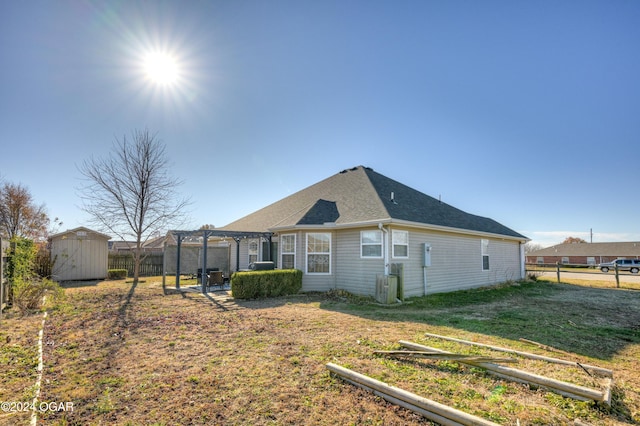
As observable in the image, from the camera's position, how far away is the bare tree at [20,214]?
941 inches

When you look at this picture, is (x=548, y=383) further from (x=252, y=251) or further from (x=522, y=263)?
(x=522, y=263)

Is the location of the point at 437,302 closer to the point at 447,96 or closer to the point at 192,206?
the point at 447,96

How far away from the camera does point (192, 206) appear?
18375mm

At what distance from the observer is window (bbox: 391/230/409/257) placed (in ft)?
35.7

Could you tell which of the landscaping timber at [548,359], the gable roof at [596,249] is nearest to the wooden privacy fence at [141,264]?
the landscaping timber at [548,359]

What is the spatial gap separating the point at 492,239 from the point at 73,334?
17.7 meters

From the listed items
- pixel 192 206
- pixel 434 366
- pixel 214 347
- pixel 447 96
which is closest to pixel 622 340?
pixel 434 366

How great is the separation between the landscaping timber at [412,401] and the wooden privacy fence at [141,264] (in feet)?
63.7

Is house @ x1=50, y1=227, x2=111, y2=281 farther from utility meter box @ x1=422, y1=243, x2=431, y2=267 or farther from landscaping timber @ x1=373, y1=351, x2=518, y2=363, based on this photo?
landscaping timber @ x1=373, y1=351, x2=518, y2=363

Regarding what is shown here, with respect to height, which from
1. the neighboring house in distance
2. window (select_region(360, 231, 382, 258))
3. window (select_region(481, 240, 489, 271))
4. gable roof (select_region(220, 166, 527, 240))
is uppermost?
gable roof (select_region(220, 166, 527, 240))

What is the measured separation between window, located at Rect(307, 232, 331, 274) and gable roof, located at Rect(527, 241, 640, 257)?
5615 cm

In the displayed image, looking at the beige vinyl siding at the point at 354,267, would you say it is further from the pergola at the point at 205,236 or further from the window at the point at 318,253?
the pergola at the point at 205,236

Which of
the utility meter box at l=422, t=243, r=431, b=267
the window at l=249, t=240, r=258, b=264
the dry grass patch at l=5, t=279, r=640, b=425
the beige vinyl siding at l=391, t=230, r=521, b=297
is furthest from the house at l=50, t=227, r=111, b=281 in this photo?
the utility meter box at l=422, t=243, r=431, b=267

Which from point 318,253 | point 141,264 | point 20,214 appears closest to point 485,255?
point 318,253
